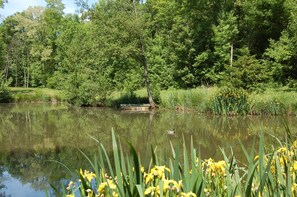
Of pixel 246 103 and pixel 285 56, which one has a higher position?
pixel 285 56

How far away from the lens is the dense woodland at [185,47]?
69.0 feet

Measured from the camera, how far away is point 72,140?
11.9m

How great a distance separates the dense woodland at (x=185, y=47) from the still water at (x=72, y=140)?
6.51 m

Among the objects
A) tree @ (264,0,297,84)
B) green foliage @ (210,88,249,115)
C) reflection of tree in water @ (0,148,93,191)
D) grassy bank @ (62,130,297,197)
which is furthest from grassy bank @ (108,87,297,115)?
grassy bank @ (62,130,297,197)

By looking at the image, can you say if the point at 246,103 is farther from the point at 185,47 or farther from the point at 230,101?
the point at 185,47

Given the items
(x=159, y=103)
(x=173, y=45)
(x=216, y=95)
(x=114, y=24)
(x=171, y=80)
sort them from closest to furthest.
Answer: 1. (x=216, y=95)
2. (x=114, y=24)
3. (x=159, y=103)
4. (x=173, y=45)
5. (x=171, y=80)

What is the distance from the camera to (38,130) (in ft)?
48.8

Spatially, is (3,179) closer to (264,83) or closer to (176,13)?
(264,83)

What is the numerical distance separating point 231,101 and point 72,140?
818cm

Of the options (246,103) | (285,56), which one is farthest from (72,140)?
(285,56)

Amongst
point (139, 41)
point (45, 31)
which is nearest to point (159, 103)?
point (139, 41)

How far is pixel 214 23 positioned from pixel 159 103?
29.1 feet

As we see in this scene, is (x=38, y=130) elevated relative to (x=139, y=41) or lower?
lower

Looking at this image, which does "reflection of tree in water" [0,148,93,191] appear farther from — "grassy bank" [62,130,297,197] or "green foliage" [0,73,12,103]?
"green foliage" [0,73,12,103]
